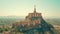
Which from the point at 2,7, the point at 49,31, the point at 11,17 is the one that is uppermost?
the point at 2,7

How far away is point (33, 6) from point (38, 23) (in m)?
0.40

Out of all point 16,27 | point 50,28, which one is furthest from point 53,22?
point 16,27

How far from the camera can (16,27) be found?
3.37 meters

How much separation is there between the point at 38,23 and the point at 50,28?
31 cm

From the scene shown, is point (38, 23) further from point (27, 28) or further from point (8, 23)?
point (8, 23)

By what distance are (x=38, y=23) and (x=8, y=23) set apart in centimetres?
67

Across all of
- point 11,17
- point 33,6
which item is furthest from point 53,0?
point 11,17

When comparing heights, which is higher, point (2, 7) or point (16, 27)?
point (2, 7)

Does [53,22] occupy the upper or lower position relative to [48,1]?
lower

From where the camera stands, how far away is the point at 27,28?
3.40m

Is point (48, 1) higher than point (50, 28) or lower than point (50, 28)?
higher

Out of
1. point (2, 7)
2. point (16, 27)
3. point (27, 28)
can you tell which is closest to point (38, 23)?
point (27, 28)

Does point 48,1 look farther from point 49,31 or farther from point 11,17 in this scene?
point 11,17

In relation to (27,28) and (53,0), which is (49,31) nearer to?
(27,28)
